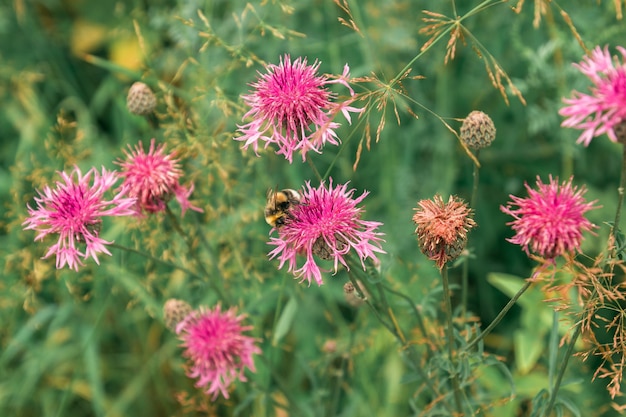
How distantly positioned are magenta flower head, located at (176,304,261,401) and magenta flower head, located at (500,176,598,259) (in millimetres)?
732

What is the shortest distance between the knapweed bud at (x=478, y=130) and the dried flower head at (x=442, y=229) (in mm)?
198

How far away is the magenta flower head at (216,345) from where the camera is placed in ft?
5.86

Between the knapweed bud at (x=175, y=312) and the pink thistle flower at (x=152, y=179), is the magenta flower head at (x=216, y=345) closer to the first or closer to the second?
the knapweed bud at (x=175, y=312)

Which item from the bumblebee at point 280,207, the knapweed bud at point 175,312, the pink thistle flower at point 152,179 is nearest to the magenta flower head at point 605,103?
the bumblebee at point 280,207

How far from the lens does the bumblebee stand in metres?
1.51

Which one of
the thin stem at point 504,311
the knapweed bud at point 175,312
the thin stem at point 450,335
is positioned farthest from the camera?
the knapweed bud at point 175,312

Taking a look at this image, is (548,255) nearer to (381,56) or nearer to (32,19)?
(381,56)

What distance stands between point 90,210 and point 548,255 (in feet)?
2.94

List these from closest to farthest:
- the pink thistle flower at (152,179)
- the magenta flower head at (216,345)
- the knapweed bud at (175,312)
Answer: the pink thistle flower at (152,179) < the magenta flower head at (216,345) < the knapweed bud at (175,312)

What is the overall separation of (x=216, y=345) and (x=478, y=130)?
0.77 m

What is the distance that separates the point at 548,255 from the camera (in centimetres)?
131

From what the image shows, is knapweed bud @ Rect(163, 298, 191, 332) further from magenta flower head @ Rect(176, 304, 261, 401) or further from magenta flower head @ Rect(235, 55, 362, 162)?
magenta flower head @ Rect(235, 55, 362, 162)

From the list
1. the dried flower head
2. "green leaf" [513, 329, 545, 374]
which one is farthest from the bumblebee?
"green leaf" [513, 329, 545, 374]

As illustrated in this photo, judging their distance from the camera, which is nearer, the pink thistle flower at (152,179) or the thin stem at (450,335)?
the thin stem at (450,335)
